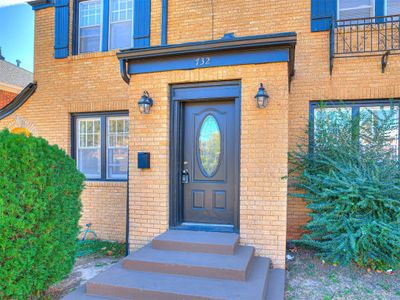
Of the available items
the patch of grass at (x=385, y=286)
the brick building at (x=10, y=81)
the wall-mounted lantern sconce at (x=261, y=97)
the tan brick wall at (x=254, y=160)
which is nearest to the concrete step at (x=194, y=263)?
the tan brick wall at (x=254, y=160)

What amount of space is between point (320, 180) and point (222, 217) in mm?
1823

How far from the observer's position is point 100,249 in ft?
18.7

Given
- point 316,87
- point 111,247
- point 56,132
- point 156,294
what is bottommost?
point 111,247

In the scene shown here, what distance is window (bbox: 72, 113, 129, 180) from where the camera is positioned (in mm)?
6574

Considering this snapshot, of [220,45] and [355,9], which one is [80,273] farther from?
[355,9]

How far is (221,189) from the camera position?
456cm

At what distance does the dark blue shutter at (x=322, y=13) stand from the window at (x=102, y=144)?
4690mm

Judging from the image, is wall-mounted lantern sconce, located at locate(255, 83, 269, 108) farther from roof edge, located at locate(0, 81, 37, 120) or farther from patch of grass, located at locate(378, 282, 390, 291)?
roof edge, located at locate(0, 81, 37, 120)

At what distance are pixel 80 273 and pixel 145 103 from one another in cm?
305

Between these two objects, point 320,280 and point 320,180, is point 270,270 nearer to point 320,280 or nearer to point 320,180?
point 320,280

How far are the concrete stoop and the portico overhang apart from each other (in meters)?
2.79

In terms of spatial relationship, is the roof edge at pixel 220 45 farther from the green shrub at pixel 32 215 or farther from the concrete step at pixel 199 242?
the concrete step at pixel 199 242

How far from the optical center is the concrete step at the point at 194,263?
334 cm

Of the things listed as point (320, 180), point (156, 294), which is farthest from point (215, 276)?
point (320, 180)
